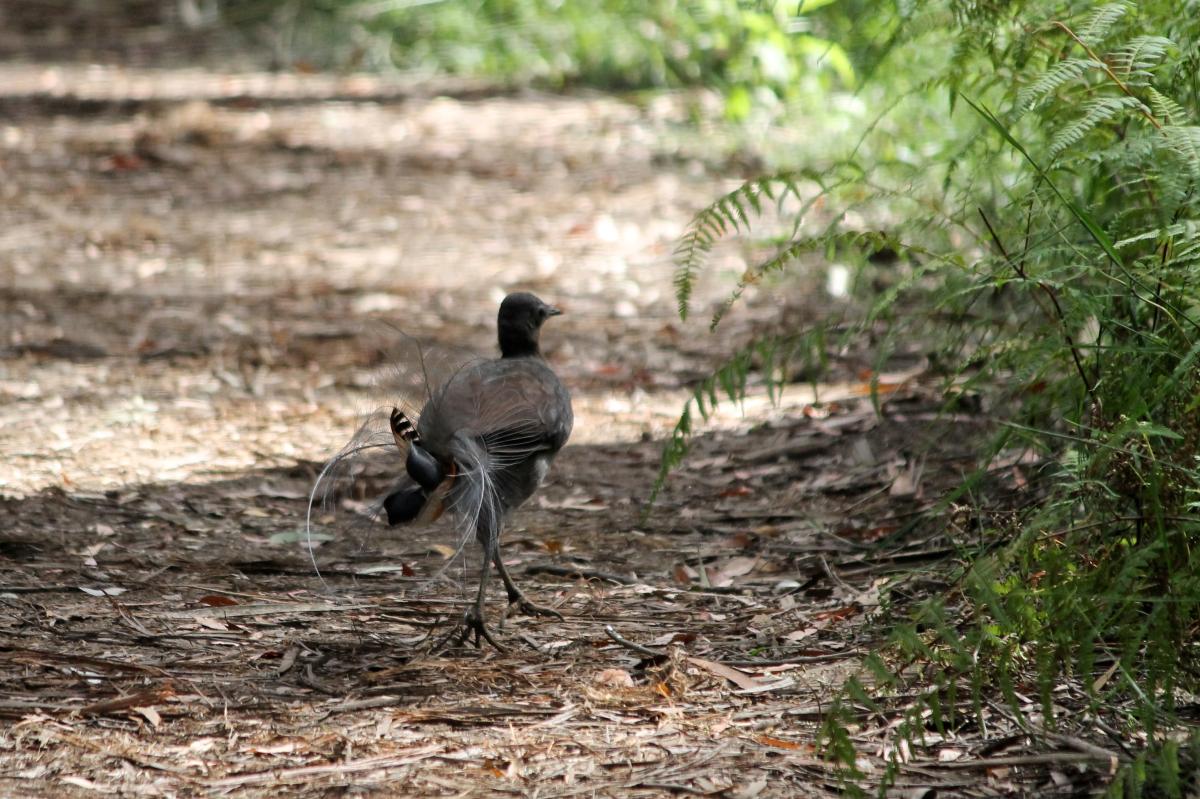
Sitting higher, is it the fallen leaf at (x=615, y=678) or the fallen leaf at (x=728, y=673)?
the fallen leaf at (x=728, y=673)

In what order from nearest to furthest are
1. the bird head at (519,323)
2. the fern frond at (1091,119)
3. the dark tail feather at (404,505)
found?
1. the fern frond at (1091,119)
2. the dark tail feather at (404,505)
3. the bird head at (519,323)

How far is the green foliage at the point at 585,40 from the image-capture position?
1103 centimetres

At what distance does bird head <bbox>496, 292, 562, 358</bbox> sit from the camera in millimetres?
5223

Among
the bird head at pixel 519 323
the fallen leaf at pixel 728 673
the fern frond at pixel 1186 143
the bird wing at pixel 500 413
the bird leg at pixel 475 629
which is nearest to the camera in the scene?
the fern frond at pixel 1186 143

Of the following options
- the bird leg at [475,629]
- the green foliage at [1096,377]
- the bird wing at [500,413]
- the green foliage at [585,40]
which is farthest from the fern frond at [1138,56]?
the green foliage at [585,40]

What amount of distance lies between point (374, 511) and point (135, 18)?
45.5 ft

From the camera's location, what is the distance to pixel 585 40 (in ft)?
42.1

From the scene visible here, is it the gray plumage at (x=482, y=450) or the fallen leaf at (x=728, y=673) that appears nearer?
the fallen leaf at (x=728, y=673)

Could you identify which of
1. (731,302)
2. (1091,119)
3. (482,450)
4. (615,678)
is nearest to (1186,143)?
(1091,119)

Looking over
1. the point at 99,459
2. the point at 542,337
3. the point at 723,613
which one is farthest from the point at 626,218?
the point at 723,613

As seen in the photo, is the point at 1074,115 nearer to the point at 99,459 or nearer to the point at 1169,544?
the point at 1169,544

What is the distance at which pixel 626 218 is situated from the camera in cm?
971

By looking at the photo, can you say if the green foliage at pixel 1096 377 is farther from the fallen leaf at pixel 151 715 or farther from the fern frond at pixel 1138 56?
the fallen leaf at pixel 151 715

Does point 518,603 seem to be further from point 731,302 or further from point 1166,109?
point 1166,109
